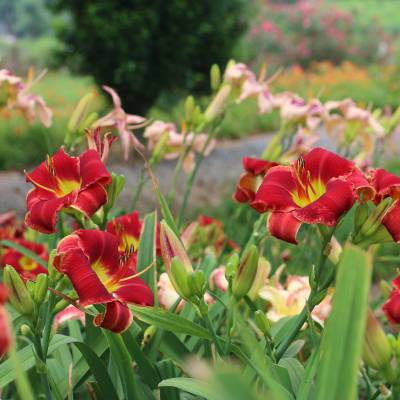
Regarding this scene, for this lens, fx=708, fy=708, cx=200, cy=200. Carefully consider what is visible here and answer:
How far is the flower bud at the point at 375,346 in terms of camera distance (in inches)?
28.5

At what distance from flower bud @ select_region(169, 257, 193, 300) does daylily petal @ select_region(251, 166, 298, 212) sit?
5.2 inches

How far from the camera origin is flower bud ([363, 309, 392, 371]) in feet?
2.38

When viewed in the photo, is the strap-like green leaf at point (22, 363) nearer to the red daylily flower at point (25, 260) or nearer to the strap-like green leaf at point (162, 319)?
the strap-like green leaf at point (162, 319)

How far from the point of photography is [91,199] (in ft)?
2.98

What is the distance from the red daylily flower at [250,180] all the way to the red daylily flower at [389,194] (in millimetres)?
361

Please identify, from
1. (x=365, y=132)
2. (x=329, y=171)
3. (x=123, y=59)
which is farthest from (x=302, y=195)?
(x=123, y=59)

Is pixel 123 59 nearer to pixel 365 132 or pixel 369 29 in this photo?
pixel 365 132

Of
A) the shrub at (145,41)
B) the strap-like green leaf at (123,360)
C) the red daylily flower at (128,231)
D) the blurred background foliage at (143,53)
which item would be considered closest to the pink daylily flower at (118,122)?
the red daylily flower at (128,231)

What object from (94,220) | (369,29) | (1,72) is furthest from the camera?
(369,29)

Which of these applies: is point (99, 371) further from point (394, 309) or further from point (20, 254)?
point (20, 254)

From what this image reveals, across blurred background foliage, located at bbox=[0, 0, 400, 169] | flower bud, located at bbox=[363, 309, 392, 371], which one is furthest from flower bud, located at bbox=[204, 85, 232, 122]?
blurred background foliage, located at bbox=[0, 0, 400, 169]

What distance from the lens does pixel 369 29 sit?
12000 mm

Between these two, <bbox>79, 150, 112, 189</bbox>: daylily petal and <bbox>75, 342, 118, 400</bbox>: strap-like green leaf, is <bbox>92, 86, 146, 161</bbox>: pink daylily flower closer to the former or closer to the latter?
<bbox>79, 150, 112, 189</bbox>: daylily petal

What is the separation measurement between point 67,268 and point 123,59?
3988 mm
